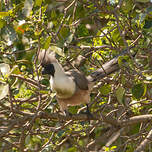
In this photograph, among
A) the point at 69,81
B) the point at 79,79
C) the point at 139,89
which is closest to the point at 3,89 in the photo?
the point at 139,89

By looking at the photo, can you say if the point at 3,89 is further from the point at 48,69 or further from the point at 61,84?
the point at 61,84

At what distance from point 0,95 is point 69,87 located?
3.80 feet

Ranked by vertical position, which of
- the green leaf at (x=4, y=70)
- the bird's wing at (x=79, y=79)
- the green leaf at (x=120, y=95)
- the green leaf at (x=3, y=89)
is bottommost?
the green leaf at (x=120, y=95)

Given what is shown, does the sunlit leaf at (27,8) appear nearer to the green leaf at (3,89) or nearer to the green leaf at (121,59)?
the green leaf at (3,89)

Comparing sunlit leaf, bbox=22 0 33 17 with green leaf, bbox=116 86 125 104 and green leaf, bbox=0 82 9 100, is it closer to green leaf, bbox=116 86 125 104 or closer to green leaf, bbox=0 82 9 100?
green leaf, bbox=0 82 9 100

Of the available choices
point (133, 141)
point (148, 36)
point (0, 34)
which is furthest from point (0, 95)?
point (133, 141)

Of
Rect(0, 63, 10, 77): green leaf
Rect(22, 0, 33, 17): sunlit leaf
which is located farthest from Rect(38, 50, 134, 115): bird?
Rect(22, 0, 33, 17): sunlit leaf

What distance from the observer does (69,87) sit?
3.38 meters

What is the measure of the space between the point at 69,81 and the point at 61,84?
0.39 ft

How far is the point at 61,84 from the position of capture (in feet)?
10.9

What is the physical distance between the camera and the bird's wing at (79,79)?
11.4 feet

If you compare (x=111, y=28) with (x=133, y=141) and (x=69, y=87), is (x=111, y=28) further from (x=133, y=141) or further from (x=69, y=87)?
(x=133, y=141)

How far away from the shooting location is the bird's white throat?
3.30 m

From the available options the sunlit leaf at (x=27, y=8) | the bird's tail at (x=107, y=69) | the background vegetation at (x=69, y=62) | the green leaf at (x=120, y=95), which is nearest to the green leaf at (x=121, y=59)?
the background vegetation at (x=69, y=62)
